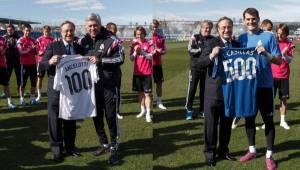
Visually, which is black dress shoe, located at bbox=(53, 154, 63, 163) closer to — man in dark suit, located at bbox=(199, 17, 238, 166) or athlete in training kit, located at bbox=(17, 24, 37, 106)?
man in dark suit, located at bbox=(199, 17, 238, 166)

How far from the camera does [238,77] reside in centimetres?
601

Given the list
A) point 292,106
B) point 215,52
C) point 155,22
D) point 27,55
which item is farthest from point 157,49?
point 292,106

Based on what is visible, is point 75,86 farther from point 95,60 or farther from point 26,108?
point 26,108

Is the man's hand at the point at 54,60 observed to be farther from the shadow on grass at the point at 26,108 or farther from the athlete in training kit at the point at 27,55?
the athlete in training kit at the point at 27,55

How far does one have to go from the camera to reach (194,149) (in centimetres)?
721

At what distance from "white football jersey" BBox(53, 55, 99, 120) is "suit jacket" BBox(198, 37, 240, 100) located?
1.74 meters

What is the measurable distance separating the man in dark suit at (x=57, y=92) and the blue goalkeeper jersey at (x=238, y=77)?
203 cm

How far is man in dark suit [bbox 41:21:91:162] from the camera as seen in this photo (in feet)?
21.7

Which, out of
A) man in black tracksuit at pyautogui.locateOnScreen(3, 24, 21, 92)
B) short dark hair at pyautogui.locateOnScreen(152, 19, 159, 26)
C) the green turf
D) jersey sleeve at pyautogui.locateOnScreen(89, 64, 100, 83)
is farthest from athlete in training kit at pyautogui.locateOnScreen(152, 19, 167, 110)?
man in black tracksuit at pyautogui.locateOnScreen(3, 24, 21, 92)

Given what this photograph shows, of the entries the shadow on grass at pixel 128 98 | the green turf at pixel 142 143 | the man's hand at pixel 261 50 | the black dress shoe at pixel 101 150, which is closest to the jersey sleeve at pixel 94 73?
the black dress shoe at pixel 101 150

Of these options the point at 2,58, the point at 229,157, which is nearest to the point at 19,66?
the point at 2,58

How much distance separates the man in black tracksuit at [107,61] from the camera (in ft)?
21.4

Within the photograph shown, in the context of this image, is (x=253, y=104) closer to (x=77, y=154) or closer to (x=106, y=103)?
(x=106, y=103)

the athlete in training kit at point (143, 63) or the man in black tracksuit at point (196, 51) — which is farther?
the athlete in training kit at point (143, 63)
